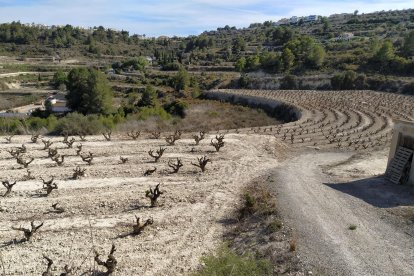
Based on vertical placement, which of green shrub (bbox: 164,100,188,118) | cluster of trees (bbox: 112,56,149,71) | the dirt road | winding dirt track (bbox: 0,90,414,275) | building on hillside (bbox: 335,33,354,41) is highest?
building on hillside (bbox: 335,33,354,41)

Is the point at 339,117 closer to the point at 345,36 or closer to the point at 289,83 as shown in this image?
the point at 289,83

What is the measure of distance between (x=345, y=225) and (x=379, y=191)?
177 inches

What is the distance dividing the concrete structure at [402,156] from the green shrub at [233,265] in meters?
9.58

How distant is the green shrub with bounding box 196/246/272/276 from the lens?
11.8 meters

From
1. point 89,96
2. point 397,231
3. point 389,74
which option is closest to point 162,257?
point 397,231

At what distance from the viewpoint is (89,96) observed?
49219 mm

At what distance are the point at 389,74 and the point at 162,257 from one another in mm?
62306

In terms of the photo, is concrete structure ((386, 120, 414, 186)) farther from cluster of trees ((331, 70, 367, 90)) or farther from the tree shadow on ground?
cluster of trees ((331, 70, 367, 90))

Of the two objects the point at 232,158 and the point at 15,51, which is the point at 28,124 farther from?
the point at 15,51

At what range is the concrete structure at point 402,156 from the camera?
60.3 ft

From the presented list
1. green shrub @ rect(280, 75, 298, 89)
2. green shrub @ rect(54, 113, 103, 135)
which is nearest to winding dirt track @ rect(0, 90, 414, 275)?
green shrub @ rect(54, 113, 103, 135)

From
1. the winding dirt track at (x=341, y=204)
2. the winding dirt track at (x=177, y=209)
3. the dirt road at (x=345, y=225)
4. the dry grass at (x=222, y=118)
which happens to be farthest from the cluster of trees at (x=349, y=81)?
the dirt road at (x=345, y=225)

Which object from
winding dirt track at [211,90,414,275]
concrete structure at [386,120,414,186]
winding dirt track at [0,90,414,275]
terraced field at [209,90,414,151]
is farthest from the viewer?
terraced field at [209,90,414,151]

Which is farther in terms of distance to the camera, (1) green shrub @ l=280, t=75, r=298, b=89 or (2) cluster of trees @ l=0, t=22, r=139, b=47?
(2) cluster of trees @ l=0, t=22, r=139, b=47
